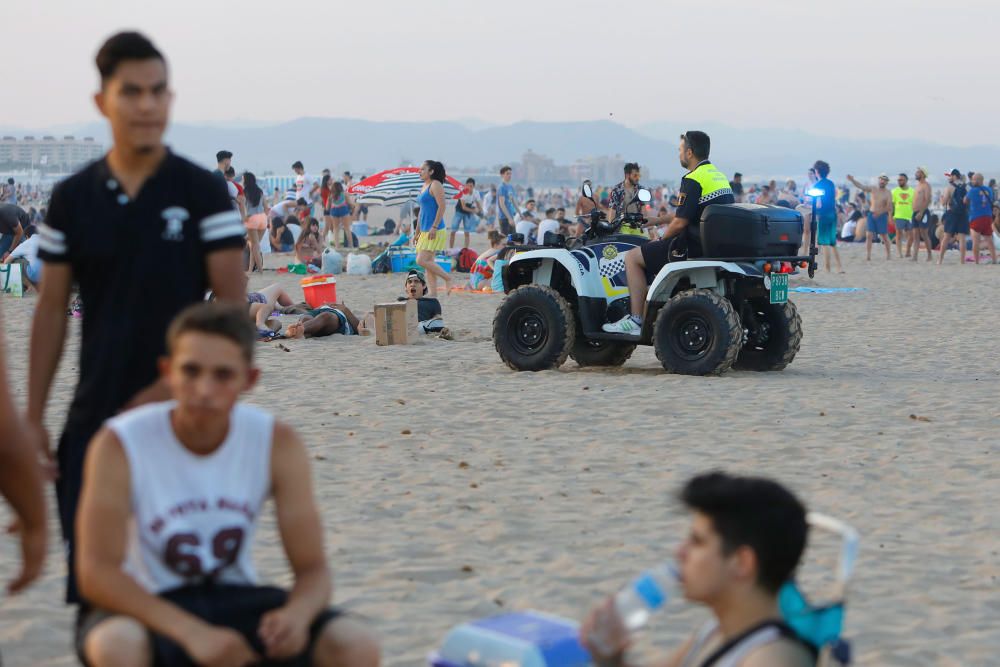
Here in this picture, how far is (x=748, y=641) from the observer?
9.73 ft

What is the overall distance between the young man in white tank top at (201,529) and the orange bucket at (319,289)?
1225cm

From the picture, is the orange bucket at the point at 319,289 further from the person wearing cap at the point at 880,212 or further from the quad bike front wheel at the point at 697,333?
the person wearing cap at the point at 880,212

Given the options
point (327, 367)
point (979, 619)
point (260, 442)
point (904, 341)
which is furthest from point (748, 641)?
point (904, 341)

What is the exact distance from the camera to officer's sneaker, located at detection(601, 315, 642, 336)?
11133mm

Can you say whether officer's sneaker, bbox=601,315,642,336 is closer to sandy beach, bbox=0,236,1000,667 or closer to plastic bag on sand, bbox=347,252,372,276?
sandy beach, bbox=0,236,1000,667

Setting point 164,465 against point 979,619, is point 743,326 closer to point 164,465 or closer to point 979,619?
point 979,619

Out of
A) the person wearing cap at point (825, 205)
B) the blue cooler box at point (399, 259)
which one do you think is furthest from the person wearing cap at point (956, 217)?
the blue cooler box at point (399, 259)

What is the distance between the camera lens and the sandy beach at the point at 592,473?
5117mm

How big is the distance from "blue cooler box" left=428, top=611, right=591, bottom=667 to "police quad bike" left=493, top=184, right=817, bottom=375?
7.37 meters

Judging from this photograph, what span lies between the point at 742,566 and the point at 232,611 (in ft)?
3.56

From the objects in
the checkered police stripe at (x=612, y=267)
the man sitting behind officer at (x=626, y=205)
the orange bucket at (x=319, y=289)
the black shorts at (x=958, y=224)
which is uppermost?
the man sitting behind officer at (x=626, y=205)

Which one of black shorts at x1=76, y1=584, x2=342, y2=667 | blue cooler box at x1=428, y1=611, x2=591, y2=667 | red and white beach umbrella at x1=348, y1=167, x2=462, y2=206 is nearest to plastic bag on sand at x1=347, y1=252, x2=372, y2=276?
red and white beach umbrella at x1=348, y1=167, x2=462, y2=206

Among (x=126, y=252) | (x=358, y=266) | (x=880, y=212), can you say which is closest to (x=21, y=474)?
(x=126, y=252)

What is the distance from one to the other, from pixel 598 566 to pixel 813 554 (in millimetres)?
883
